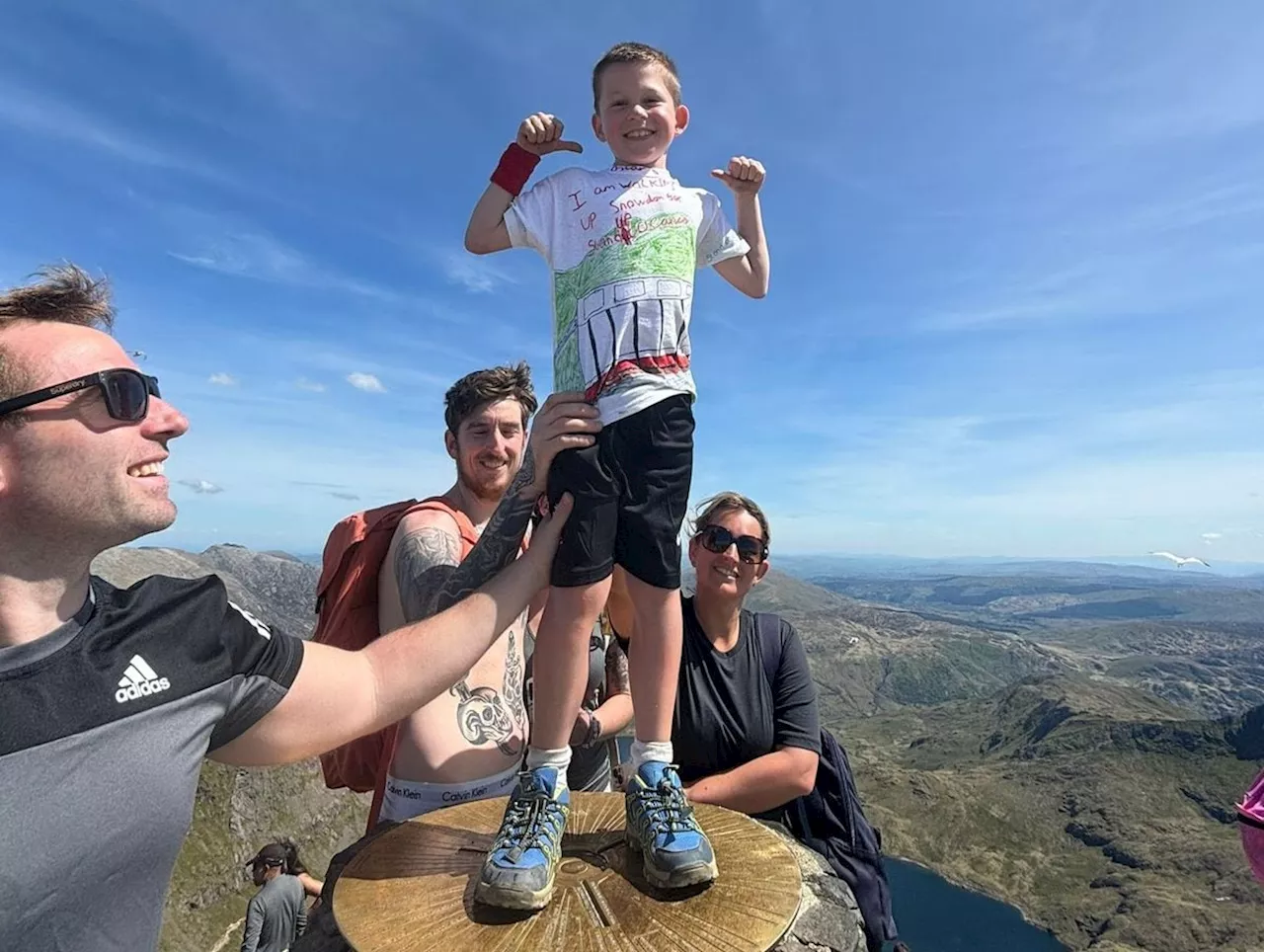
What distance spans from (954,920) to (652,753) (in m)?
131

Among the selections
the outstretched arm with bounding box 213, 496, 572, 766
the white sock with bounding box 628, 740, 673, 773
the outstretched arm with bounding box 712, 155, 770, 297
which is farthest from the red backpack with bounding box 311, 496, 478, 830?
the outstretched arm with bounding box 712, 155, 770, 297

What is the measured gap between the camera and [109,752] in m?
2.34

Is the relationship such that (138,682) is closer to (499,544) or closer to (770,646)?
(499,544)

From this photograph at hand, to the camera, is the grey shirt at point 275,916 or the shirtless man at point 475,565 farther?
A: the grey shirt at point 275,916

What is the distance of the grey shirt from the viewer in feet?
37.5

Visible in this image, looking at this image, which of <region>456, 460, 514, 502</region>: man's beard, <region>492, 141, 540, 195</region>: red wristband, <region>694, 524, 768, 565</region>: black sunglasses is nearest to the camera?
<region>492, 141, 540, 195</region>: red wristband

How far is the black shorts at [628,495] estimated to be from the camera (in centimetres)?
403

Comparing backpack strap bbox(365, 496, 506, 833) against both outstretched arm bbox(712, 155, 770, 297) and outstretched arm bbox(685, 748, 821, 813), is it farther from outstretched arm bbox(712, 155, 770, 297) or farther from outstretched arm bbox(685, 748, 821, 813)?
outstretched arm bbox(712, 155, 770, 297)

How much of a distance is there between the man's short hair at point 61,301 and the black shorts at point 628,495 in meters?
2.16

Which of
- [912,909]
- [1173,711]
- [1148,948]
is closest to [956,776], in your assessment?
[912,909]

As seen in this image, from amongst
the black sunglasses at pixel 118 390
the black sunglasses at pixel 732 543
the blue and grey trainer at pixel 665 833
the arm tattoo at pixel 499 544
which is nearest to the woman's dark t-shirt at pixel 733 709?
the black sunglasses at pixel 732 543

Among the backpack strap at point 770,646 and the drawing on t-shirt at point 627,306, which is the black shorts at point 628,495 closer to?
the drawing on t-shirt at point 627,306

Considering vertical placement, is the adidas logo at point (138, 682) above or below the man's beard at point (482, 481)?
below

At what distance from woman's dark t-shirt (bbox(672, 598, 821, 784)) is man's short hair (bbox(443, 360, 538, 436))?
218 centimetres
